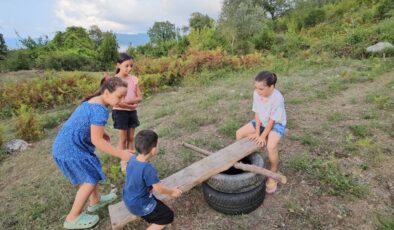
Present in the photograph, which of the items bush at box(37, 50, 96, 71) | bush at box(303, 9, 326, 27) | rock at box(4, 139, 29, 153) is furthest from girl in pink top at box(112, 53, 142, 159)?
bush at box(303, 9, 326, 27)

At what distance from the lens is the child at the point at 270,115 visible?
3240mm

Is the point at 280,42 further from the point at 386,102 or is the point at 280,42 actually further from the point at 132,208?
the point at 132,208

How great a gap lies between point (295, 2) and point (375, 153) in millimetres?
32137

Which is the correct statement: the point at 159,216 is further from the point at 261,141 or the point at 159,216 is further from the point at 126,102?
the point at 126,102

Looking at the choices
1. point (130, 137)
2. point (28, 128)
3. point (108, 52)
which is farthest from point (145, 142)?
point (108, 52)

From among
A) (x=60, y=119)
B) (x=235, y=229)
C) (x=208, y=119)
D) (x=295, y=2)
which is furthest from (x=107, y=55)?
(x=295, y=2)

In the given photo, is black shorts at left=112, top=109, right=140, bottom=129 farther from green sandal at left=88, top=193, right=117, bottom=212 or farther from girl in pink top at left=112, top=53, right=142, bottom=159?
green sandal at left=88, top=193, right=117, bottom=212

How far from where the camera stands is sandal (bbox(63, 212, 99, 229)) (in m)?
3.04

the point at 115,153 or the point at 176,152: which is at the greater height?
the point at 115,153

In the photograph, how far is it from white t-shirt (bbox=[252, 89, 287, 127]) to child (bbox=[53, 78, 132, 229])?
1608 mm

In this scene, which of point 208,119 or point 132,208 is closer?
point 132,208

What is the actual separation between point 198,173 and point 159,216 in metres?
0.60

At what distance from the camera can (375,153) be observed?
395cm

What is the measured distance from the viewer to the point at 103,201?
11.2 feet
